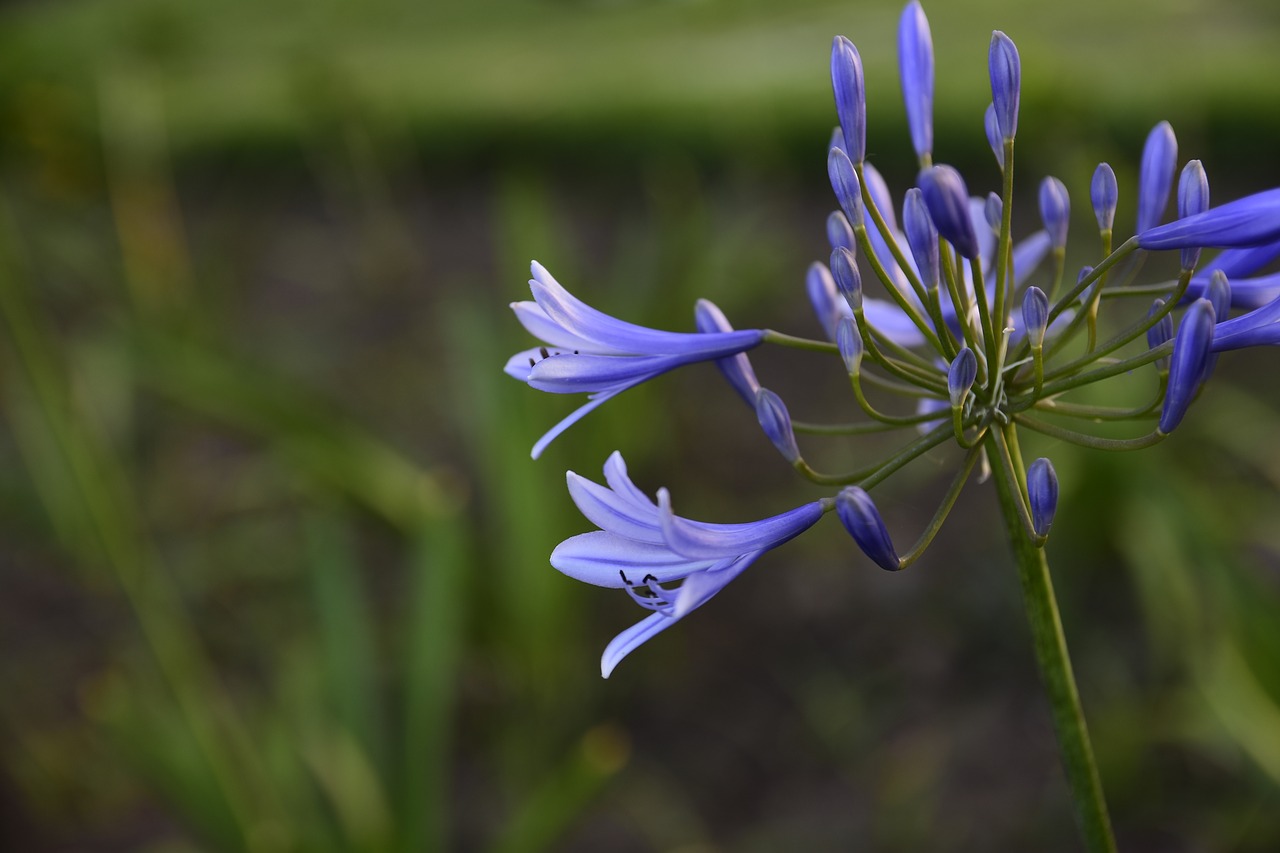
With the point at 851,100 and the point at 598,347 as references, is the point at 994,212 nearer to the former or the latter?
the point at 851,100

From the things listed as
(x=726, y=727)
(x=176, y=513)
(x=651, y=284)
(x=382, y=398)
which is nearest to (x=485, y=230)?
(x=382, y=398)

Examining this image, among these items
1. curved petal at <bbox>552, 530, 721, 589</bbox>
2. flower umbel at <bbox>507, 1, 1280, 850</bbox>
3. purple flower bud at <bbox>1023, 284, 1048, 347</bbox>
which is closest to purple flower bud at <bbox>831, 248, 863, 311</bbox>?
flower umbel at <bbox>507, 1, 1280, 850</bbox>

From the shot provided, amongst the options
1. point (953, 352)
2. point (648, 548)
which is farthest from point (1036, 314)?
point (648, 548)

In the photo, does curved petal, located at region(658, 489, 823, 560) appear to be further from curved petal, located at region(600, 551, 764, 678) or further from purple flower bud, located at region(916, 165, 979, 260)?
purple flower bud, located at region(916, 165, 979, 260)

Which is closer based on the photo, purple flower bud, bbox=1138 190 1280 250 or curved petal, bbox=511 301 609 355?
purple flower bud, bbox=1138 190 1280 250

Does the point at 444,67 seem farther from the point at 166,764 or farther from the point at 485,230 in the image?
the point at 166,764
